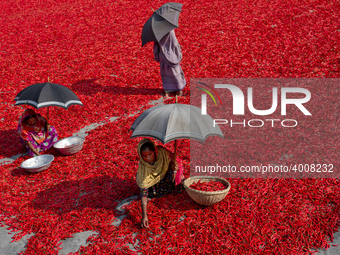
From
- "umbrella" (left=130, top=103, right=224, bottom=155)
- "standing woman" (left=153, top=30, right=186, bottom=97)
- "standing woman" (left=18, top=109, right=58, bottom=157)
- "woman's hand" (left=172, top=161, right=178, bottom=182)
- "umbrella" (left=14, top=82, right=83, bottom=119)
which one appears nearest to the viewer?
"umbrella" (left=130, top=103, right=224, bottom=155)

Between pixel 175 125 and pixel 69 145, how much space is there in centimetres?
382

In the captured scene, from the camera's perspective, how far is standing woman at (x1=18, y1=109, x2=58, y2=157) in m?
7.07

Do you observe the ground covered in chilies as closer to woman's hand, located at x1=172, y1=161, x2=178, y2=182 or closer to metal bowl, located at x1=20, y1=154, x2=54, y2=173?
metal bowl, located at x1=20, y1=154, x2=54, y2=173

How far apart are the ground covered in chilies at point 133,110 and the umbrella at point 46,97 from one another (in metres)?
1.38

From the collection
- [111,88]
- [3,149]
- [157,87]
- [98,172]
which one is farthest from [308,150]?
[3,149]

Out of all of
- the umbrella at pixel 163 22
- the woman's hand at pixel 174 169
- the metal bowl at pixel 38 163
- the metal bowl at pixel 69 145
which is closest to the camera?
the woman's hand at pixel 174 169

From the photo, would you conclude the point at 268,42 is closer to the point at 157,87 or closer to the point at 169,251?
the point at 157,87

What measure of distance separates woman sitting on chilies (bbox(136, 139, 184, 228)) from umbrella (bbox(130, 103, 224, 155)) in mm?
440

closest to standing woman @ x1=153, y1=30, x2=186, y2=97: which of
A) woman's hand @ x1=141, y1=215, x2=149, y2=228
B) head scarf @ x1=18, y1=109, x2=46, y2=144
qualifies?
head scarf @ x1=18, y1=109, x2=46, y2=144

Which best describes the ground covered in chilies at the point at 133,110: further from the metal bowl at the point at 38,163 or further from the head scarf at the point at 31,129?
the head scarf at the point at 31,129

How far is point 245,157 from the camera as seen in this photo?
21.1 ft

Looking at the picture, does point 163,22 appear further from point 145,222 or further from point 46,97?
point 145,222

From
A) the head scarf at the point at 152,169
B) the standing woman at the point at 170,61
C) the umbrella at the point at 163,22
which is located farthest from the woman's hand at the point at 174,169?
the standing woman at the point at 170,61

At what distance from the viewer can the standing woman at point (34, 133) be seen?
7068 mm
